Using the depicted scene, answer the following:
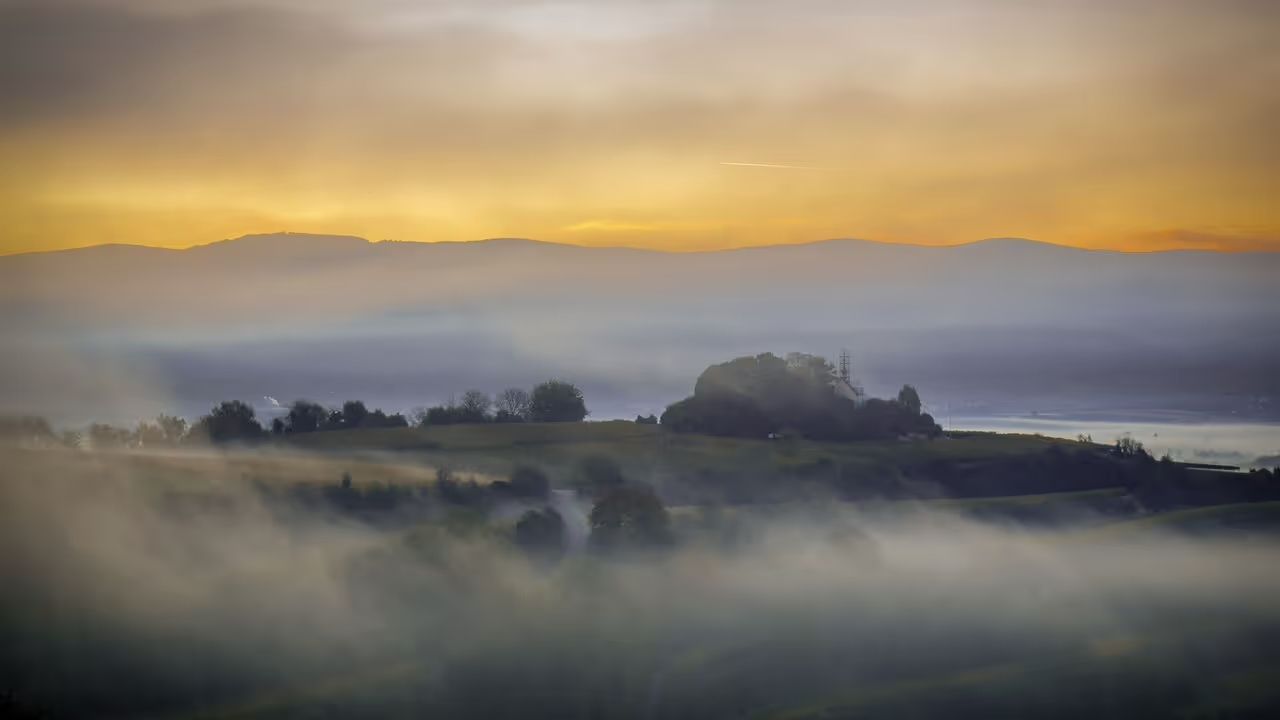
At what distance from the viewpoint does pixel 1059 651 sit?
56.2 m

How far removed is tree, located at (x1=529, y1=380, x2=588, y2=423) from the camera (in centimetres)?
9856

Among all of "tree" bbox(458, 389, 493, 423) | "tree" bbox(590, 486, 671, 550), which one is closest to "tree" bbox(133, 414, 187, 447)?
"tree" bbox(458, 389, 493, 423)

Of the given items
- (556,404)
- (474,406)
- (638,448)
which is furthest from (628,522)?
(474,406)

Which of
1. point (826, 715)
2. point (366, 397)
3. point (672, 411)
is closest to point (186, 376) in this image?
point (366, 397)

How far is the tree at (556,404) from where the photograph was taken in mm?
98562

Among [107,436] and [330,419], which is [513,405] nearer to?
[330,419]

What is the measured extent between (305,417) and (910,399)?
40.7 m

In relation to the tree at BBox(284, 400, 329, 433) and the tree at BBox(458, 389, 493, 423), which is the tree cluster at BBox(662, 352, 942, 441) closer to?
the tree at BBox(458, 389, 493, 423)

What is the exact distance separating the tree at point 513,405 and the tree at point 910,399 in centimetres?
2561

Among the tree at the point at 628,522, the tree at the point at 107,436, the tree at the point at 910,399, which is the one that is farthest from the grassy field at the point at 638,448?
the tree at the point at 107,436

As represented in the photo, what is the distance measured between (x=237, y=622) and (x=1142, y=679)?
3468 centimetres

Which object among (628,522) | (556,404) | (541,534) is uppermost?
(556,404)

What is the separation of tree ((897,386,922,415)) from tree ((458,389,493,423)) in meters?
28.3

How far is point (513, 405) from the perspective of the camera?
10138cm
